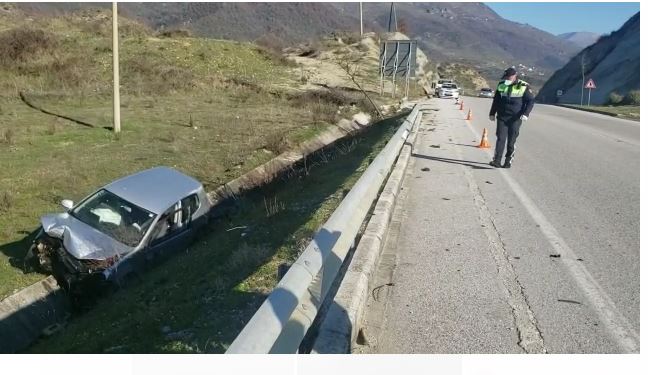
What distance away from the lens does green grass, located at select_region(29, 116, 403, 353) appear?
4449 mm

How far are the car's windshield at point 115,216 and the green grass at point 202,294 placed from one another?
60cm

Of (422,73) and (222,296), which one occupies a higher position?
(422,73)

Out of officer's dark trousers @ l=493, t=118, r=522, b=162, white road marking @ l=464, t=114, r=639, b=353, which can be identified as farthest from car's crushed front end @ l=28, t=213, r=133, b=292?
officer's dark trousers @ l=493, t=118, r=522, b=162

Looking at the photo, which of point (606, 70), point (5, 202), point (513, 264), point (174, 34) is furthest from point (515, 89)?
point (606, 70)

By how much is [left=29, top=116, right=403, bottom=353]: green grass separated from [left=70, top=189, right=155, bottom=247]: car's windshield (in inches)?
23.8

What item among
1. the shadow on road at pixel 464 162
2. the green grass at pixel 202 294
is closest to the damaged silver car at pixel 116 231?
the green grass at pixel 202 294

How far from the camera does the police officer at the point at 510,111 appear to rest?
1019cm

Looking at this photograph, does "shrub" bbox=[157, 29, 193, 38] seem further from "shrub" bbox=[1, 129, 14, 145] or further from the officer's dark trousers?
the officer's dark trousers

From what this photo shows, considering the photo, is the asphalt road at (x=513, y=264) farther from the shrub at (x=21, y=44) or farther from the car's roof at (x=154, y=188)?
the shrub at (x=21, y=44)

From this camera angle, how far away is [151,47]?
141ft

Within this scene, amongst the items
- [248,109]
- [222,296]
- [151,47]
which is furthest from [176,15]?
[222,296]

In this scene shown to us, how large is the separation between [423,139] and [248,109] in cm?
1497

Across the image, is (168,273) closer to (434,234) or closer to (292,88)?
(434,234)
